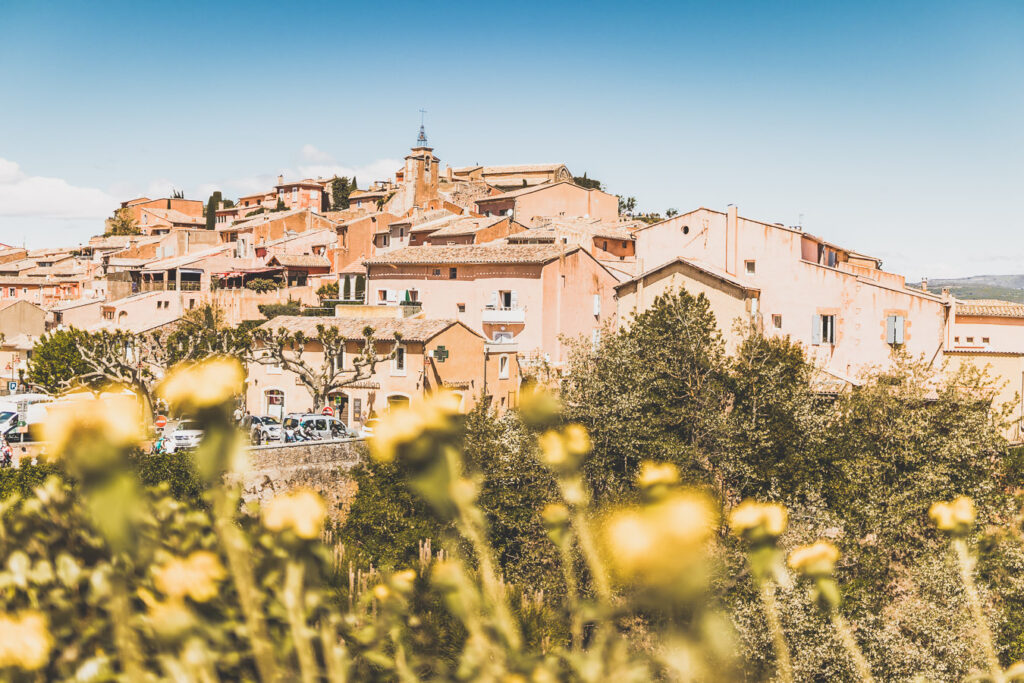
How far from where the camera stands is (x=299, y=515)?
220 cm

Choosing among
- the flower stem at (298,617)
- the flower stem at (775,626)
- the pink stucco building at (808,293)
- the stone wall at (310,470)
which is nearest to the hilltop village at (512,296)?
the pink stucco building at (808,293)

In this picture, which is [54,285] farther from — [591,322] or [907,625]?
[907,625]

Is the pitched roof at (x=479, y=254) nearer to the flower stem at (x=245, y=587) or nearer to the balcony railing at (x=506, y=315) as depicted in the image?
the balcony railing at (x=506, y=315)

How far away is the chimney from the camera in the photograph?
106 ft

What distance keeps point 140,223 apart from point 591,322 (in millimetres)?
61668

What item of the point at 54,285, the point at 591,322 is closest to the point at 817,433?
the point at 591,322

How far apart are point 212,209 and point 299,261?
40.4 m

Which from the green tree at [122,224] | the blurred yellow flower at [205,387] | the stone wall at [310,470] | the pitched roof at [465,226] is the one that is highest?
the green tree at [122,224]

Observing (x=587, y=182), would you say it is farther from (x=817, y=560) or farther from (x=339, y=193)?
(x=817, y=560)

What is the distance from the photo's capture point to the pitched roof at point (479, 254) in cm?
3544

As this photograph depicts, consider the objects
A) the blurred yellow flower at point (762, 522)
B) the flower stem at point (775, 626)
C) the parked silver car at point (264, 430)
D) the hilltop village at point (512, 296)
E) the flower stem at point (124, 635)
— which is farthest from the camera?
the hilltop village at point (512, 296)

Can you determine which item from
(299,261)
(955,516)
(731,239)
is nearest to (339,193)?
(299,261)

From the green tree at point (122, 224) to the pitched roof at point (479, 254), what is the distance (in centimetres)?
5035

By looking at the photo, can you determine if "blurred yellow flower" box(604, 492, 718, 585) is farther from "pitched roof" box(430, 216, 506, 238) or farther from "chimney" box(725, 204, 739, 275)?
"pitched roof" box(430, 216, 506, 238)
